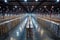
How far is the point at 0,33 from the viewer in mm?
6781

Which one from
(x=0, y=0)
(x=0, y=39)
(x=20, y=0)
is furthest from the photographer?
(x=20, y=0)

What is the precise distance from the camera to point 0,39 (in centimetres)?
580

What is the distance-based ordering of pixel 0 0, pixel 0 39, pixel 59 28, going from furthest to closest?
1. pixel 0 0
2. pixel 59 28
3. pixel 0 39

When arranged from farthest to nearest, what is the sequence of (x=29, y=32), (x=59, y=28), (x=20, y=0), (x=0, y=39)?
1. (x=20, y=0)
2. (x=59, y=28)
3. (x=0, y=39)
4. (x=29, y=32)

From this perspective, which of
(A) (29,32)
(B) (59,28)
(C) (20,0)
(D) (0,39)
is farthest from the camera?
(C) (20,0)

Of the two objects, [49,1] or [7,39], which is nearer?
[7,39]

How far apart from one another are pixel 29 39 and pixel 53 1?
1258 centimetres

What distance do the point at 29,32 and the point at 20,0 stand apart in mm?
11834

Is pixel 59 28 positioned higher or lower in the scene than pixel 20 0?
lower

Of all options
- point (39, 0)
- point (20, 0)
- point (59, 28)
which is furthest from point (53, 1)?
point (59, 28)

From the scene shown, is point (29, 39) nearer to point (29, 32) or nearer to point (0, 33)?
point (29, 32)

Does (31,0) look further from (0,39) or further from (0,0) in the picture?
(0,39)

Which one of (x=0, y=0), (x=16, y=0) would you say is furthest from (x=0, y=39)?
(x=16, y=0)

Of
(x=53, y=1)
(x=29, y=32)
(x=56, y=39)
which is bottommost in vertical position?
(x=56, y=39)
